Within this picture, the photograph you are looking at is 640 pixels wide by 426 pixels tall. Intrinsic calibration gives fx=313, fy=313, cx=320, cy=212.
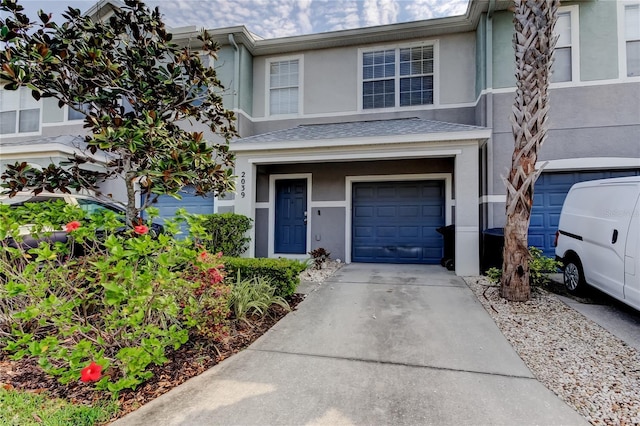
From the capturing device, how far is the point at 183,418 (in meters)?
2.28

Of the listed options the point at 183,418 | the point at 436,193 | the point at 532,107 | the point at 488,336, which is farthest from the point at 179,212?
the point at 436,193

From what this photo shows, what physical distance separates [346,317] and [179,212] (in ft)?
8.75

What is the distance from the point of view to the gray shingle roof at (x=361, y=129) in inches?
281

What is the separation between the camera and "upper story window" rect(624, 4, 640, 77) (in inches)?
274

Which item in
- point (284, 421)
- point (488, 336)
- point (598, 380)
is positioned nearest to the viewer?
point (284, 421)

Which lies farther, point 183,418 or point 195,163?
point 195,163

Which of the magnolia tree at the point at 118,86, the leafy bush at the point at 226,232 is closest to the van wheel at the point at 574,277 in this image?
the magnolia tree at the point at 118,86

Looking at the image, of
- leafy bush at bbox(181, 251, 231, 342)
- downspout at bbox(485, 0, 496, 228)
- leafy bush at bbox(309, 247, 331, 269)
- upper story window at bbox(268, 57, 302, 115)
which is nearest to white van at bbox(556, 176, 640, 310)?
downspout at bbox(485, 0, 496, 228)

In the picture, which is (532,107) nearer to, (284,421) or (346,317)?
(346,317)

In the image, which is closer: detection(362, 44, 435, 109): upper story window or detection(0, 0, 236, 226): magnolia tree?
detection(0, 0, 236, 226): magnolia tree

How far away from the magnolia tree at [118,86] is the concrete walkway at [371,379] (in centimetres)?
203

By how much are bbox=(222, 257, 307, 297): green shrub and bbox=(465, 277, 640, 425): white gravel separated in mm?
2953

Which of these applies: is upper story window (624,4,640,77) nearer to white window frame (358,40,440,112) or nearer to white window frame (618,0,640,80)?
white window frame (618,0,640,80)

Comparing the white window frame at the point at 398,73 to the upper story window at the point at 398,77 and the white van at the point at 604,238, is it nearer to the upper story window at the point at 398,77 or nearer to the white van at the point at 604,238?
the upper story window at the point at 398,77
